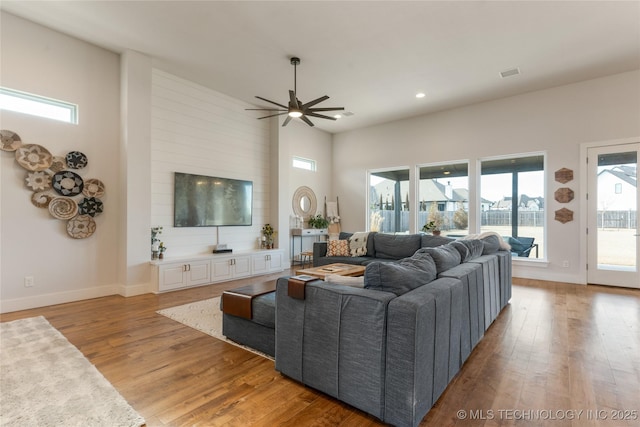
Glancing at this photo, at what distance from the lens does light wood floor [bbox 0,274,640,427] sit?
6.00 ft

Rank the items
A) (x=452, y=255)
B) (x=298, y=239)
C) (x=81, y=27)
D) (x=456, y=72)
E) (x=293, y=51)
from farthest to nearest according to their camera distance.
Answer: (x=298, y=239), (x=456, y=72), (x=293, y=51), (x=81, y=27), (x=452, y=255)

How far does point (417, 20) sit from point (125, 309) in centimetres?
513

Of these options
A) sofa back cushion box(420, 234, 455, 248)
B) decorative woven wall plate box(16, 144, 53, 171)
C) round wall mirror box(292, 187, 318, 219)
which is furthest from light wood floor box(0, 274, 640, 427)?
round wall mirror box(292, 187, 318, 219)

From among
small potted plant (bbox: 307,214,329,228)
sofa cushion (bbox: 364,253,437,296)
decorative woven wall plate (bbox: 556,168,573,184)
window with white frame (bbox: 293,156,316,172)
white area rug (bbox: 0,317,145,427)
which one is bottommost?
white area rug (bbox: 0,317,145,427)

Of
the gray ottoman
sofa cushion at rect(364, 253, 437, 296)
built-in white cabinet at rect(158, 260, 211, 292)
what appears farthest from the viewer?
built-in white cabinet at rect(158, 260, 211, 292)

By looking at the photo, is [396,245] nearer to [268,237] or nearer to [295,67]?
[268,237]

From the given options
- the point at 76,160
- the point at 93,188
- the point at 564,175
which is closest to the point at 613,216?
the point at 564,175

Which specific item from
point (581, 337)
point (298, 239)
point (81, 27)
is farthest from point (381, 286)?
point (298, 239)

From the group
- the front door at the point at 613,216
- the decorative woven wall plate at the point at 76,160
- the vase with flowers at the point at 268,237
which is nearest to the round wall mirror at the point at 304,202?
the vase with flowers at the point at 268,237

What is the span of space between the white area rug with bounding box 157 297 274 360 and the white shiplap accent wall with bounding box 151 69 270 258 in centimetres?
165

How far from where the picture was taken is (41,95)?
401 centimetres

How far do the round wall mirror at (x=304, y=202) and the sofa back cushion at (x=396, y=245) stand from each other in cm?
259

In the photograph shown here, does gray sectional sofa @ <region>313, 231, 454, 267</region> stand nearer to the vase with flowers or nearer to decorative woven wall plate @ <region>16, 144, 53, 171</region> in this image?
the vase with flowers

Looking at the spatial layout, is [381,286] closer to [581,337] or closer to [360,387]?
[360,387]
